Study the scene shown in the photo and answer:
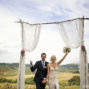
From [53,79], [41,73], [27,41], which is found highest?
→ [27,41]

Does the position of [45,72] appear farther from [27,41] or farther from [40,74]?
[27,41]

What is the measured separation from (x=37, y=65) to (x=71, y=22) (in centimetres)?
168

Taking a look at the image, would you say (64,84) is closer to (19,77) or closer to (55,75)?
(19,77)

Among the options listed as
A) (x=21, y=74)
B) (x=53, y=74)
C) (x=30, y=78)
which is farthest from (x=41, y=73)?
(x=30, y=78)

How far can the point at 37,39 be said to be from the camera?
22.9ft

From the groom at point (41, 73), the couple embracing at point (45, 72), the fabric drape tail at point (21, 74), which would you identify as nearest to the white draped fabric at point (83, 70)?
the couple embracing at point (45, 72)

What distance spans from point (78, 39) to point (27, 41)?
162 centimetres

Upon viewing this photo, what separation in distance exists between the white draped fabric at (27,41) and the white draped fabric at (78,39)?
0.81 m

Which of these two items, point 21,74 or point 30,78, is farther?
point 30,78

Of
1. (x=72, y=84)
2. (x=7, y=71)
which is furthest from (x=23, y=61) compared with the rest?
(x=7, y=71)

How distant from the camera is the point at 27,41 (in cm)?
698

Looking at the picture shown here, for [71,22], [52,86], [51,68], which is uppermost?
[71,22]

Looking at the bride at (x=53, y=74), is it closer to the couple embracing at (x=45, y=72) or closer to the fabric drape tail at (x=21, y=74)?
the couple embracing at (x=45, y=72)

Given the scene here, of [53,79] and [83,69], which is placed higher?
[83,69]
